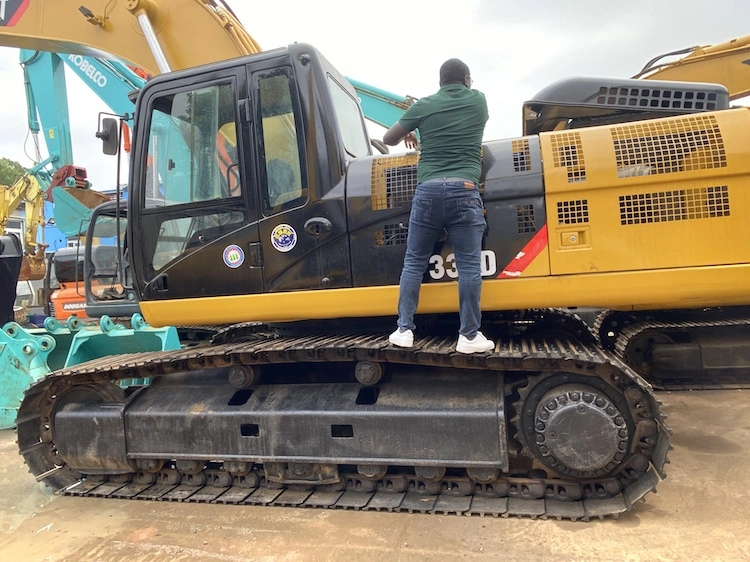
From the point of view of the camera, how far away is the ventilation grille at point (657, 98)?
11.3ft

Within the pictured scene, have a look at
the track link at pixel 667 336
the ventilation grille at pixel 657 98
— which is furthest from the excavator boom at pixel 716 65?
the track link at pixel 667 336

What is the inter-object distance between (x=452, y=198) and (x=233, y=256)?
1.44 m

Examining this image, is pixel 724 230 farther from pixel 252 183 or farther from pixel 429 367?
pixel 252 183

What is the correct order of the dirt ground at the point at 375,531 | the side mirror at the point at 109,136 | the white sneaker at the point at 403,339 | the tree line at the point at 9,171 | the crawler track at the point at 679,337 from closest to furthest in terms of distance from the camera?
1. the dirt ground at the point at 375,531
2. the white sneaker at the point at 403,339
3. the side mirror at the point at 109,136
4. the crawler track at the point at 679,337
5. the tree line at the point at 9,171

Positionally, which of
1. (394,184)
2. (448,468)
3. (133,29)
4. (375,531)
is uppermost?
(133,29)

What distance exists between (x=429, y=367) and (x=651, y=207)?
1.59 meters

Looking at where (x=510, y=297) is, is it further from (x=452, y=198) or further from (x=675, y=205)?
(x=675, y=205)

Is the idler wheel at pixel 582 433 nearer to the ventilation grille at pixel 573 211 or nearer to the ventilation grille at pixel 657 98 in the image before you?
the ventilation grille at pixel 573 211

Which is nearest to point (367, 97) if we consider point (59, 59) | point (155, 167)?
point (155, 167)

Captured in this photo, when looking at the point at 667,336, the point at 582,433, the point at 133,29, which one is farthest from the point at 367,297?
the point at 133,29

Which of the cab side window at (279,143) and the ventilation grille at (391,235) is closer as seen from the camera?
the ventilation grille at (391,235)

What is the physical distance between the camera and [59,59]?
42.5ft

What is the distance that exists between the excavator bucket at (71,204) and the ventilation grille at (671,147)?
9.62m

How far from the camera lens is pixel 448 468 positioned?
336 cm
